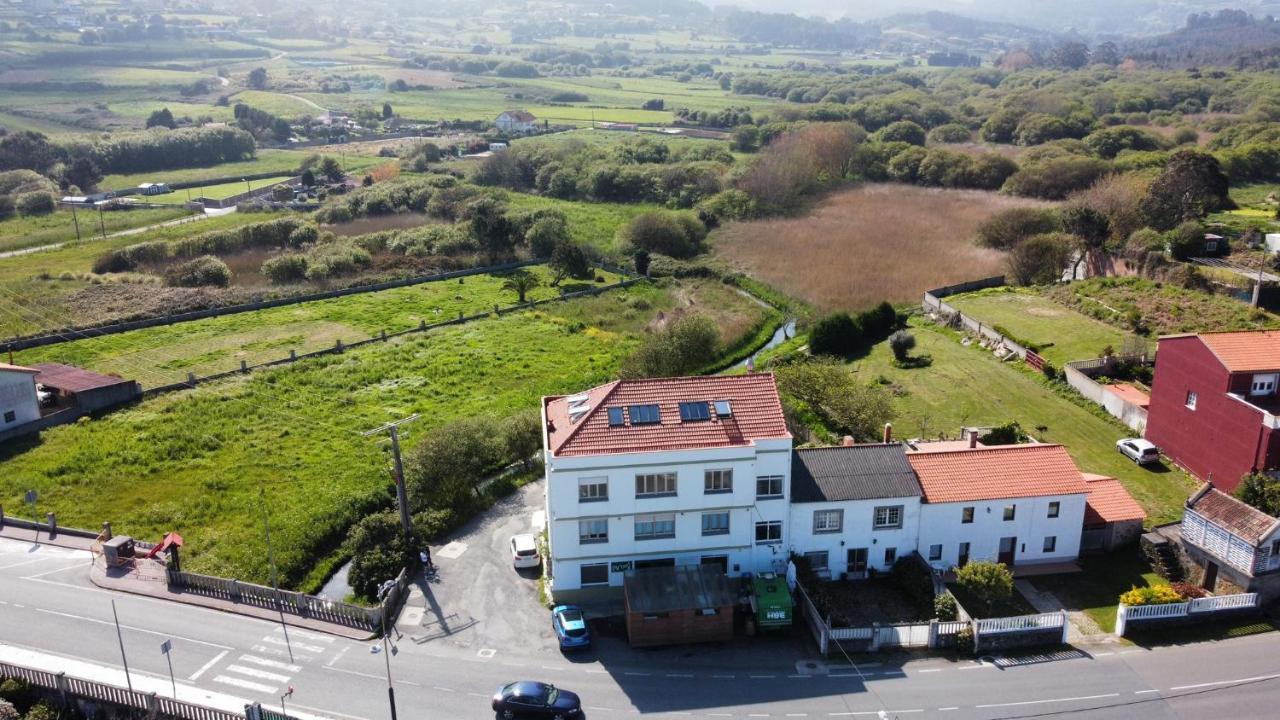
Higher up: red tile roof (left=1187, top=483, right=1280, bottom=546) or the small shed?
red tile roof (left=1187, top=483, right=1280, bottom=546)

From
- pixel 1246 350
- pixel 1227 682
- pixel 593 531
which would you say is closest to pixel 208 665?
pixel 593 531

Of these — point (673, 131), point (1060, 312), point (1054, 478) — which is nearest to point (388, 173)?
point (673, 131)

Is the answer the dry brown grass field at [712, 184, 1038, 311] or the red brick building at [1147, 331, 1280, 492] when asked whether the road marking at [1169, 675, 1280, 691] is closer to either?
the red brick building at [1147, 331, 1280, 492]

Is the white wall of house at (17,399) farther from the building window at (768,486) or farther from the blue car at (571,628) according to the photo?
the building window at (768,486)

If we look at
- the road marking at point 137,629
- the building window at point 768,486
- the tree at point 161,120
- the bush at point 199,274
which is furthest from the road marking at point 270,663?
the tree at point 161,120

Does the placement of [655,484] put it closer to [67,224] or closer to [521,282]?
[521,282]

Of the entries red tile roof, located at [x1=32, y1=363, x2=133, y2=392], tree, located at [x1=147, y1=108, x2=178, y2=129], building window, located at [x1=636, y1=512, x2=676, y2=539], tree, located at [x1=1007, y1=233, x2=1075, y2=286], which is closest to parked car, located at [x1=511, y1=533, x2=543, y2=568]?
building window, located at [x1=636, y1=512, x2=676, y2=539]
